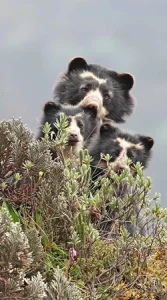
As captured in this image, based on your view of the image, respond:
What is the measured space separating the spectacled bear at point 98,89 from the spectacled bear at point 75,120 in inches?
20.8

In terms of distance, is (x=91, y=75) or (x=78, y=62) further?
(x=78, y=62)

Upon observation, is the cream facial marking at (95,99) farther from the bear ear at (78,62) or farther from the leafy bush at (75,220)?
the leafy bush at (75,220)

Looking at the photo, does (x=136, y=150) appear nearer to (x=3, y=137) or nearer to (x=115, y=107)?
(x=115, y=107)

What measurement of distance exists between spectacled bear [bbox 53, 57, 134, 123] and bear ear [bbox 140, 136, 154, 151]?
88cm

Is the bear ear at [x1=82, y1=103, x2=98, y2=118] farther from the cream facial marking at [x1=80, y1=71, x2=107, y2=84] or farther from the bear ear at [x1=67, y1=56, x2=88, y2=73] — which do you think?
the bear ear at [x1=67, y1=56, x2=88, y2=73]

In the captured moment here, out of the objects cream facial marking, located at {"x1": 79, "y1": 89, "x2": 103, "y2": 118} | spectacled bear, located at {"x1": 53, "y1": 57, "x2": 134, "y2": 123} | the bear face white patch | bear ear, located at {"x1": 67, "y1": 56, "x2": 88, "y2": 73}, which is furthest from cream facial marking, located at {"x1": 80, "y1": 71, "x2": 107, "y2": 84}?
the bear face white patch

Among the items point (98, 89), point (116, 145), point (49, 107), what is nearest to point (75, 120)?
point (49, 107)

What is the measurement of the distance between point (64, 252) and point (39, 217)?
11.9 inches

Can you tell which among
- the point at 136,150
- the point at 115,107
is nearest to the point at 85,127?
the point at 136,150

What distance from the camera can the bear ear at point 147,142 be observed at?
8.29m

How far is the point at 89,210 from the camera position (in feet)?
13.4

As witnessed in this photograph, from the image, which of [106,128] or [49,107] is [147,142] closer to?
[106,128]

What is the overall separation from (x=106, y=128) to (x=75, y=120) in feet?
1.45

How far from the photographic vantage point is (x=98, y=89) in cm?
947
